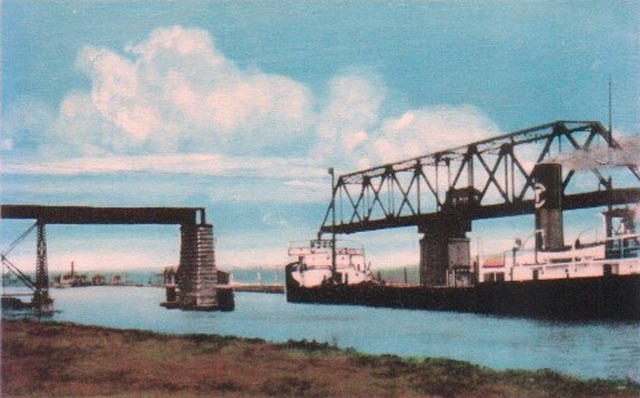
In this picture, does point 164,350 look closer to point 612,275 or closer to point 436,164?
point 612,275

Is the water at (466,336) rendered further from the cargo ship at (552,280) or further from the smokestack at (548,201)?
the smokestack at (548,201)

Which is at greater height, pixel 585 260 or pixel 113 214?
pixel 113 214

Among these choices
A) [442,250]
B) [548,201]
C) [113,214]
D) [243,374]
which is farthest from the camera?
[442,250]

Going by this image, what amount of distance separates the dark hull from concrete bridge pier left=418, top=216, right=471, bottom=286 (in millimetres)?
2328

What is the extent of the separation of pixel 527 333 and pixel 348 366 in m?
24.7

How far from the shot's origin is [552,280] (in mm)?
45375

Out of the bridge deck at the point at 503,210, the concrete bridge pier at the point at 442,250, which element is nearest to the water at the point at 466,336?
the concrete bridge pier at the point at 442,250

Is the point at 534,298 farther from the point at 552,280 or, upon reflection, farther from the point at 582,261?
the point at 582,261

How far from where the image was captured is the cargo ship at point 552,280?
42938 millimetres

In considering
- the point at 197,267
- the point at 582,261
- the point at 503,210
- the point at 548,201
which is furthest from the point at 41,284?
the point at 582,261

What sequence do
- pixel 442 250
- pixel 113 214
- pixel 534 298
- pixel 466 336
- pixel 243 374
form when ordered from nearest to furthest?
pixel 243 374 < pixel 466 336 < pixel 534 298 < pixel 113 214 < pixel 442 250

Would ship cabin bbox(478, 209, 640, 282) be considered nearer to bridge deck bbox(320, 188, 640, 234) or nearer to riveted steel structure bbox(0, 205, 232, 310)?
Answer: bridge deck bbox(320, 188, 640, 234)

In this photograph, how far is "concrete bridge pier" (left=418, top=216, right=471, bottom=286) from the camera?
214 feet

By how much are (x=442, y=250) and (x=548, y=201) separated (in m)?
19.8
